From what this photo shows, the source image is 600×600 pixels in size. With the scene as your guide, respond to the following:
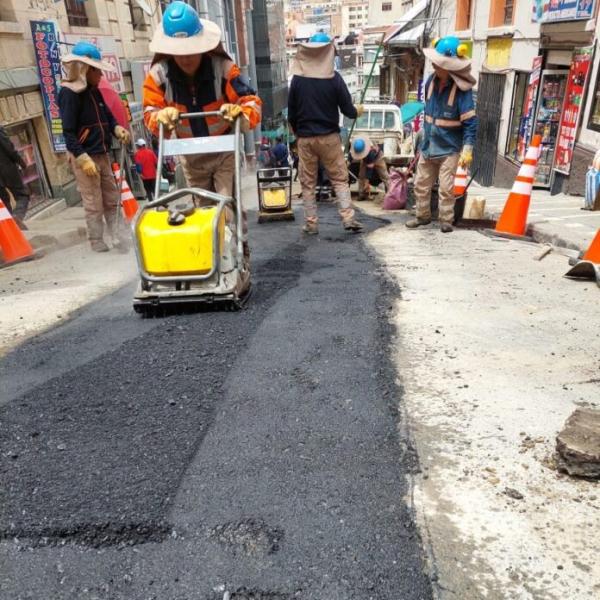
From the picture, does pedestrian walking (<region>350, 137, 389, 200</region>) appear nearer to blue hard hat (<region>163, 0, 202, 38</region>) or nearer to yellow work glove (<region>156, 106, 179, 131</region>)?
blue hard hat (<region>163, 0, 202, 38</region>)

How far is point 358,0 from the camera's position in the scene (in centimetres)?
15050

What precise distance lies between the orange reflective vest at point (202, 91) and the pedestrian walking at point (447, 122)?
218 centimetres

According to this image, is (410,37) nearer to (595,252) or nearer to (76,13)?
(76,13)

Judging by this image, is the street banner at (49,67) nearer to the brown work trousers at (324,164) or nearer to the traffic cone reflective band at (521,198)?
the brown work trousers at (324,164)

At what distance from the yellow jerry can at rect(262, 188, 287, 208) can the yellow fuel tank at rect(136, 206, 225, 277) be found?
4.45 m

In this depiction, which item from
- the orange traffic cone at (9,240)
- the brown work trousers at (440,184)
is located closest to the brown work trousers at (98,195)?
the orange traffic cone at (9,240)

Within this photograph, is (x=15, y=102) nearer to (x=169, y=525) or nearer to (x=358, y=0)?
(x=169, y=525)

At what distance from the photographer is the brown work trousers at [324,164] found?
5.77m

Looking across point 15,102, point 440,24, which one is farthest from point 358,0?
point 15,102

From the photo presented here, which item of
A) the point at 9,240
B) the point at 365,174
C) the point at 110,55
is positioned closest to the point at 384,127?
the point at 365,174

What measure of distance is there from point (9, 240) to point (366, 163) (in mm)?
6205

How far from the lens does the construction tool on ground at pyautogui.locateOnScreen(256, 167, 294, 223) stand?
7941 mm

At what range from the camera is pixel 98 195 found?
6047mm

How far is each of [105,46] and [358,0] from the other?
522 ft
